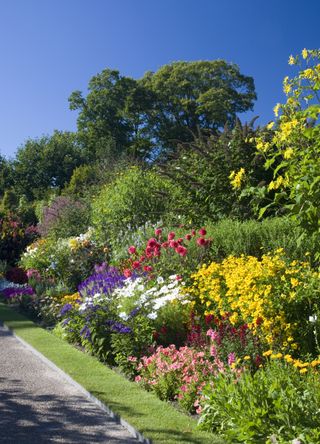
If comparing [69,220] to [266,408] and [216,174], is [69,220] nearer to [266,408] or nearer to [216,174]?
[216,174]

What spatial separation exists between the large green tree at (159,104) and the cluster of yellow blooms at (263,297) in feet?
114

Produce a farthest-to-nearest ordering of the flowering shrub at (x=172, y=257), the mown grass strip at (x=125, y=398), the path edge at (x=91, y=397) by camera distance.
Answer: the flowering shrub at (x=172, y=257), the path edge at (x=91, y=397), the mown grass strip at (x=125, y=398)

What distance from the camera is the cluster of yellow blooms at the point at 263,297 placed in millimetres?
6031

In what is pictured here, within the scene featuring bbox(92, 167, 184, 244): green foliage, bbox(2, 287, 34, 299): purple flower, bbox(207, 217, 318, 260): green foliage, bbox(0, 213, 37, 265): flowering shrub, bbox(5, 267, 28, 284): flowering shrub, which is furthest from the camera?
bbox(0, 213, 37, 265): flowering shrub

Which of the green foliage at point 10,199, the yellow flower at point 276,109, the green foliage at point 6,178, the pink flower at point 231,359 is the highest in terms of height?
the green foliage at point 6,178

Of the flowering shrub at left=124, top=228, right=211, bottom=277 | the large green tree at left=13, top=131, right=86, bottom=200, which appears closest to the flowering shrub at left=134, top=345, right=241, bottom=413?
the flowering shrub at left=124, top=228, right=211, bottom=277

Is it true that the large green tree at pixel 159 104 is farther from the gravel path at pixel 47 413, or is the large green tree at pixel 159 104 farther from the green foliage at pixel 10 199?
the gravel path at pixel 47 413

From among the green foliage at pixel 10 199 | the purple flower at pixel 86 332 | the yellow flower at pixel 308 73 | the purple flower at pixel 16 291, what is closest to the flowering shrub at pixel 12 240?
the purple flower at pixel 16 291

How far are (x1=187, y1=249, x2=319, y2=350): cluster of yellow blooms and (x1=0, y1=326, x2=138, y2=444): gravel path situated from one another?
1866mm

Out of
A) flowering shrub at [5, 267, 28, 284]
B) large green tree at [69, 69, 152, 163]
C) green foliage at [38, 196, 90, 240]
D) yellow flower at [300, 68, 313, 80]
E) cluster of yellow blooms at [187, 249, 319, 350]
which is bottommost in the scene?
cluster of yellow blooms at [187, 249, 319, 350]

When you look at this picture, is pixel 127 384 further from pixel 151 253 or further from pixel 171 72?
pixel 171 72

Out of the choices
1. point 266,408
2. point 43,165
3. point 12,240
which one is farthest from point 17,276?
point 43,165

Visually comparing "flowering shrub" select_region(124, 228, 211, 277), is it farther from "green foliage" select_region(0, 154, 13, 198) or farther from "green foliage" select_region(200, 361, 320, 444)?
"green foliage" select_region(0, 154, 13, 198)

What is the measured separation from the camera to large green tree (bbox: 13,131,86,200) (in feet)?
134
